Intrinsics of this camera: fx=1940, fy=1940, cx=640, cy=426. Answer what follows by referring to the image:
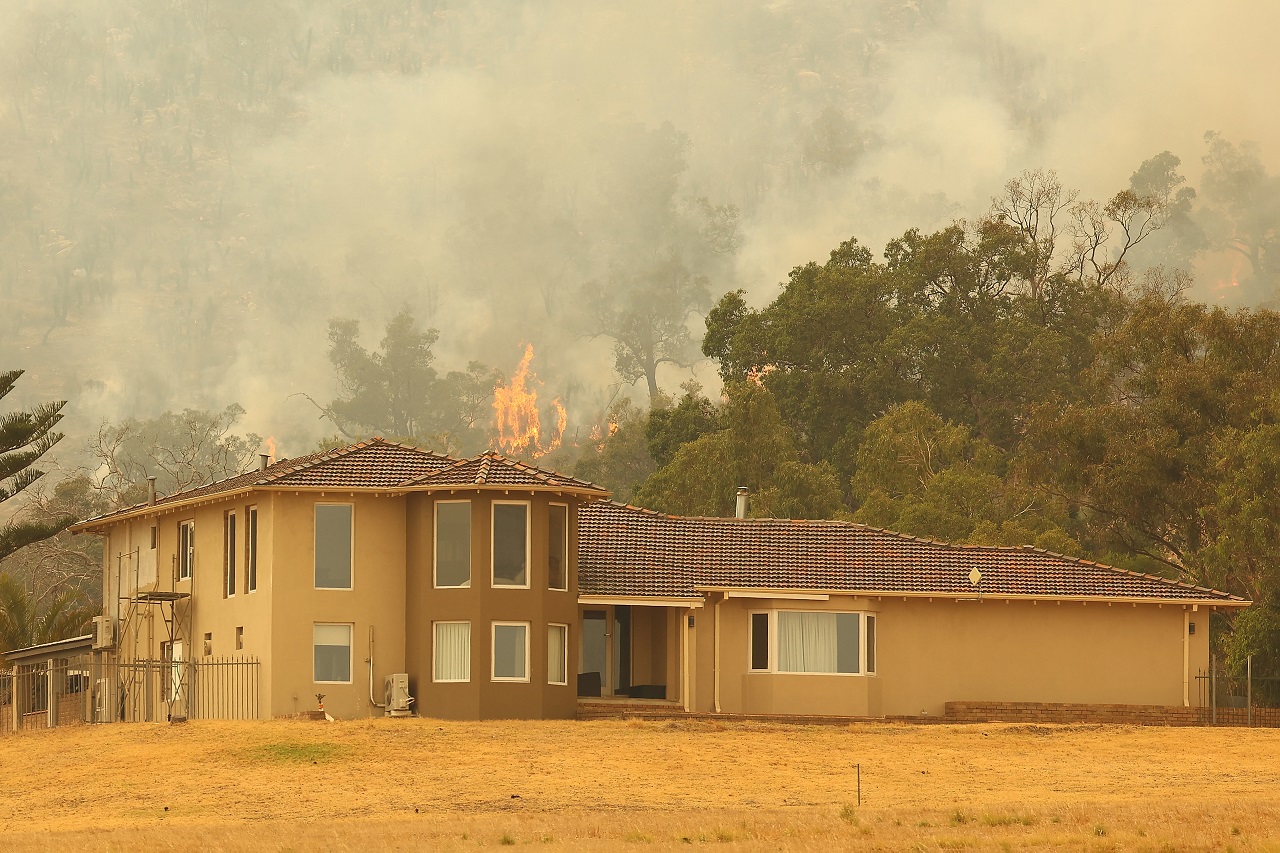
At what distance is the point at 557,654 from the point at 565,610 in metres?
0.91

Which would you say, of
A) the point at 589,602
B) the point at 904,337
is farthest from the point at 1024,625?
the point at 904,337

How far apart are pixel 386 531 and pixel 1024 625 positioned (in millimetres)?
13754

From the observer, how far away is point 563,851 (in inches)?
827

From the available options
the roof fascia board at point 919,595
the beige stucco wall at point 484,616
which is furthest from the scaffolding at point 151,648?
the roof fascia board at point 919,595

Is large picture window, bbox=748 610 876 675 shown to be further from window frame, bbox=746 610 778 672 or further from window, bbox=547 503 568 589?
window, bbox=547 503 568 589

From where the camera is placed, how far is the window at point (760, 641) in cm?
4159

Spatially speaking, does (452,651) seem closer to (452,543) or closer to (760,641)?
(452,543)

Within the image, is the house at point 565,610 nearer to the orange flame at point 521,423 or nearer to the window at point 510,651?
the window at point 510,651

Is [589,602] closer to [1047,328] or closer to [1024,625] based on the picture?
[1024,625]

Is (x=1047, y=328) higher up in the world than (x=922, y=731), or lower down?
Result: higher up

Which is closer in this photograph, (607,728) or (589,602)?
(607,728)

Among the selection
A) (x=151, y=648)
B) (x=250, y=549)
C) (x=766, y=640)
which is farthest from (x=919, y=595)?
(x=151, y=648)

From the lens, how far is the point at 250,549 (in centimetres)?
4034

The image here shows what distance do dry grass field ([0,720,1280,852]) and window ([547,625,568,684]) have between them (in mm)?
1892
